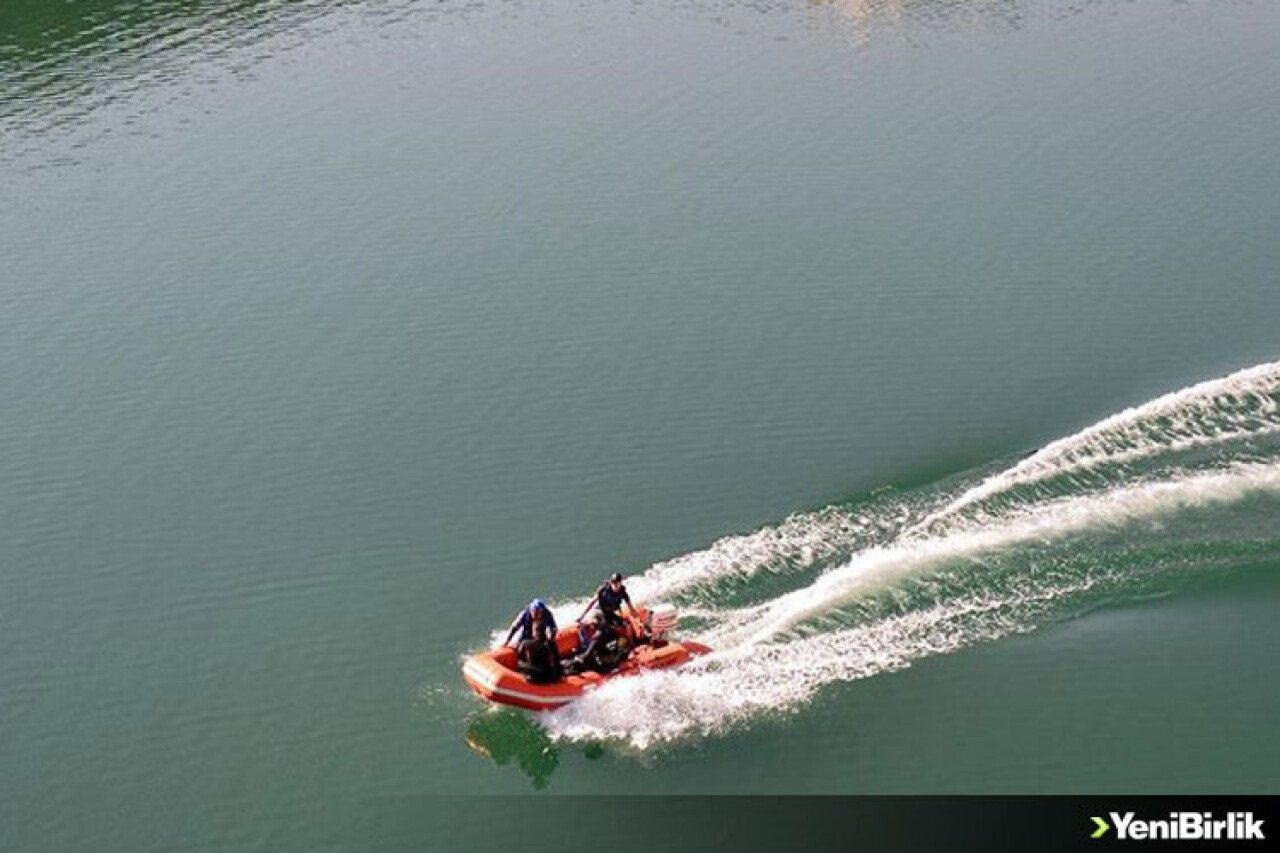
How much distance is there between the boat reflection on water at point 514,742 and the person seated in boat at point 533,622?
0.98 meters

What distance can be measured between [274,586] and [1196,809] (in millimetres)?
12793

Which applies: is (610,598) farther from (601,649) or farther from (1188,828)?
(1188,828)

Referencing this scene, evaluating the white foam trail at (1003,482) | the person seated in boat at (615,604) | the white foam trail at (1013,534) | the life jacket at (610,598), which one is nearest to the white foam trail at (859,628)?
the white foam trail at (1013,534)

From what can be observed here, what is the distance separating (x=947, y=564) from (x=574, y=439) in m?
6.80

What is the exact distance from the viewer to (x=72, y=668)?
75.2ft

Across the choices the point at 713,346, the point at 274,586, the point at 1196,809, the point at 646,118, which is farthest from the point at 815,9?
the point at 1196,809

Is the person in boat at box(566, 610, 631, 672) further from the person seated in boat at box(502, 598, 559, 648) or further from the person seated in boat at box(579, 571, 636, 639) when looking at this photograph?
the person seated in boat at box(502, 598, 559, 648)

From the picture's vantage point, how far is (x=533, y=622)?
2191cm

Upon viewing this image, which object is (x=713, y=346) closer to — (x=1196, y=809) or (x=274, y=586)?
(x=274, y=586)

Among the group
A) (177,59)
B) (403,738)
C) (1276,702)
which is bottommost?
(1276,702)

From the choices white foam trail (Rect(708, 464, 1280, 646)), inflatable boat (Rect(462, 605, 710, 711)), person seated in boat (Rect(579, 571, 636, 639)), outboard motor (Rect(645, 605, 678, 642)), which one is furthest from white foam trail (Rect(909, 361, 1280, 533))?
person seated in boat (Rect(579, 571, 636, 639))

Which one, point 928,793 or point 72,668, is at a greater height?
point 72,668

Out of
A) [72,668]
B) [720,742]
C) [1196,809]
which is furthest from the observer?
[72,668]

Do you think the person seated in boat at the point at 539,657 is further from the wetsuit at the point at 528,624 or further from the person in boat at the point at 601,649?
the person in boat at the point at 601,649
